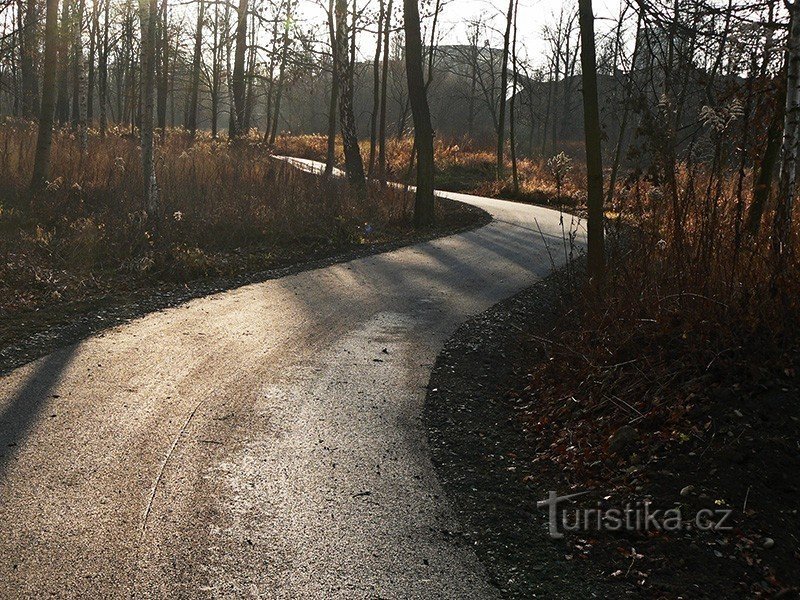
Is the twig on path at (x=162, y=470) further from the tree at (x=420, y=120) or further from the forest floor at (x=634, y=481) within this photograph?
the tree at (x=420, y=120)

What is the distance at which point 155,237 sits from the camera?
472 inches

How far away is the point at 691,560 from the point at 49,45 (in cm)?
1422

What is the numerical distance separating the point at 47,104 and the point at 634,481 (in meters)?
13.3

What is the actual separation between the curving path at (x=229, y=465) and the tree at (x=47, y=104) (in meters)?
7.17

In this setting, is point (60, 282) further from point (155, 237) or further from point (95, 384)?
point (95, 384)

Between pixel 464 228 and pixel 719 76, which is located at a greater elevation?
pixel 719 76

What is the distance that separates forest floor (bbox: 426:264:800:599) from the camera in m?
3.51

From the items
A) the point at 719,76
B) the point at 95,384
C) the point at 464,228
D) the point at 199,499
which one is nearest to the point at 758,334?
the point at 719,76

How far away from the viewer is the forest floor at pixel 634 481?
351cm

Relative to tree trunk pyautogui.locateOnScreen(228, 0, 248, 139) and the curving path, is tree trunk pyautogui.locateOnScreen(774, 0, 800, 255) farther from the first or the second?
tree trunk pyautogui.locateOnScreen(228, 0, 248, 139)

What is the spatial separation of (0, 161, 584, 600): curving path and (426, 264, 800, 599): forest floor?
0.92ft

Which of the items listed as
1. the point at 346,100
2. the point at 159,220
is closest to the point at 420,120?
the point at 346,100

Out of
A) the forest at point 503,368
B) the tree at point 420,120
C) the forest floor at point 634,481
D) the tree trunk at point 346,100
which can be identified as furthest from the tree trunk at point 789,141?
the tree trunk at point 346,100

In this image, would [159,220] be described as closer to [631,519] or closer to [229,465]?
[229,465]
